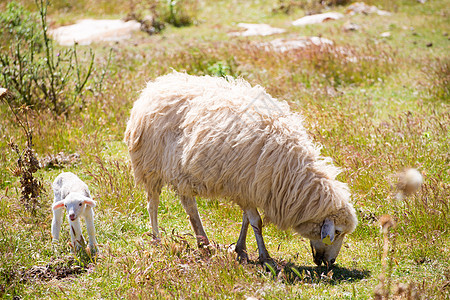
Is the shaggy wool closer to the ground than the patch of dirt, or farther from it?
farther from it

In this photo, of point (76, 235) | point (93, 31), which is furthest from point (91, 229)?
point (93, 31)

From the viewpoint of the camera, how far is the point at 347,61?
10242mm

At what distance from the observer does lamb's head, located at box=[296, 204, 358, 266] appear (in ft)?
14.3

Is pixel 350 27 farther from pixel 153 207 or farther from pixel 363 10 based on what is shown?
pixel 153 207

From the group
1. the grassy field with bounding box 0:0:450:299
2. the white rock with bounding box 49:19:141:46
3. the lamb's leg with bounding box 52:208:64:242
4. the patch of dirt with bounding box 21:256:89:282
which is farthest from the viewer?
the white rock with bounding box 49:19:141:46

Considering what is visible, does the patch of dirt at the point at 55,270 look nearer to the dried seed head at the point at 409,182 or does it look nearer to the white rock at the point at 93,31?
the dried seed head at the point at 409,182

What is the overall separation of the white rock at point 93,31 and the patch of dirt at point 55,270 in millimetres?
9493

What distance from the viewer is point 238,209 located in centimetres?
590

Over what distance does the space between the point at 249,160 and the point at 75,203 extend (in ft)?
5.70

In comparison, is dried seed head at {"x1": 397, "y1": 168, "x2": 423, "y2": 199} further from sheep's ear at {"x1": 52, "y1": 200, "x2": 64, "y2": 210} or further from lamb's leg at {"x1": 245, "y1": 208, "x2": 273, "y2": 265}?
sheep's ear at {"x1": 52, "y1": 200, "x2": 64, "y2": 210}

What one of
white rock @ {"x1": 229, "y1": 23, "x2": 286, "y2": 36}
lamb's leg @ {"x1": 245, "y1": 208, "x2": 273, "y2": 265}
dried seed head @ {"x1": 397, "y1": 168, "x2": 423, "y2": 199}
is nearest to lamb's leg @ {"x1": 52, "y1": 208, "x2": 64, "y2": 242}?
lamb's leg @ {"x1": 245, "y1": 208, "x2": 273, "y2": 265}

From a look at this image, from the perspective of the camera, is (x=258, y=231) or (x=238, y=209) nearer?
(x=258, y=231)

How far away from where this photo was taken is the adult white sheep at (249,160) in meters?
4.35

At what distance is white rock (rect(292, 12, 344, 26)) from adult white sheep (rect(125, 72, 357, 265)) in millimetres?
10654
